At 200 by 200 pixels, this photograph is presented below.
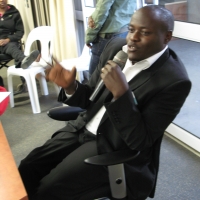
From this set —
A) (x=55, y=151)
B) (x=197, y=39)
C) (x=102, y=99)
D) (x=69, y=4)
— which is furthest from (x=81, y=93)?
(x=69, y=4)

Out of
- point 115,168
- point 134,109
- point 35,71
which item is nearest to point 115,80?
point 134,109

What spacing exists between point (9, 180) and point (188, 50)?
6.47 feet

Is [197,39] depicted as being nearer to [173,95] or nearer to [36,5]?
[173,95]

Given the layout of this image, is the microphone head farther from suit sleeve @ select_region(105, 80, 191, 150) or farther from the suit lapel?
suit sleeve @ select_region(105, 80, 191, 150)

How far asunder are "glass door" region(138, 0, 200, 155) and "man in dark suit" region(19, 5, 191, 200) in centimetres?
100

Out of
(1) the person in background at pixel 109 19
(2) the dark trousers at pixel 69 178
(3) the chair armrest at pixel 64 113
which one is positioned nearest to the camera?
(2) the dark trousers at pixel 69 178

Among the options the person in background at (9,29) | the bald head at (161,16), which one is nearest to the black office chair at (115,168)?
the bald head at (161,16)

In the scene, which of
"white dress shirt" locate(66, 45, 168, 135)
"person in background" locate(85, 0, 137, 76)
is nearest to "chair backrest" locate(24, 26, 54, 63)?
"person in background" locate(85, 0, 137, 76)

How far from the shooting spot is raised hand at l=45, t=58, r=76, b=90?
4.27 feet

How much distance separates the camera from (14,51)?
12.1 feet

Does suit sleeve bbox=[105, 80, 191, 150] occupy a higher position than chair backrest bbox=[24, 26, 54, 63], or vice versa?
suit sleeve bbox=[105, 80, 191, 150]

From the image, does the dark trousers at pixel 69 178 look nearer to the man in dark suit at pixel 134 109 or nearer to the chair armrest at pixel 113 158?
the man in dark suit at pixel 134 109

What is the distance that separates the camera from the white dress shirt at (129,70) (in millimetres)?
1261

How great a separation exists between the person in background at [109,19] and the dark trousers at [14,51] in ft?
4.33
